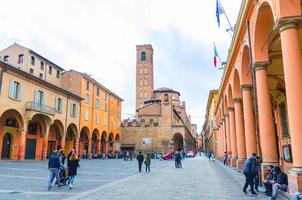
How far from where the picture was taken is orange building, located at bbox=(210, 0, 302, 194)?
7223mm

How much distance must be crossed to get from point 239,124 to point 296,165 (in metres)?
9.48

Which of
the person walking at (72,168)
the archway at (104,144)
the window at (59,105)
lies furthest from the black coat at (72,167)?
the archway at (104,144)

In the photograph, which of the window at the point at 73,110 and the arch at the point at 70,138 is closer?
the window at the point at 73,110

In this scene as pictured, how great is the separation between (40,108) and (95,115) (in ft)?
50.9

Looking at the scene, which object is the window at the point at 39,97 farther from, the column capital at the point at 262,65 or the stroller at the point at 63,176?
the column capital at the point at 262,65

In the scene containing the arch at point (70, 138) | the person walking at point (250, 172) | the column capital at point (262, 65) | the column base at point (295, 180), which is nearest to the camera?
the column base at point (295, 180)

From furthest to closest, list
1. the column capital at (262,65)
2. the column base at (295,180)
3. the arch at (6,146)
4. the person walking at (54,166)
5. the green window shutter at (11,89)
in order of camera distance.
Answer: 1. the arch at (6,146)
2. the green window shutter at (11,89)
3. the column capital at (262,65)
4. the person walking at (54,166)
5. the column base at (295,180)

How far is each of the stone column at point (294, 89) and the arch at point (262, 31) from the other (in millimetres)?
2166

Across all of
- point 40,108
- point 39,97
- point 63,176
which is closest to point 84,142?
point 39,97

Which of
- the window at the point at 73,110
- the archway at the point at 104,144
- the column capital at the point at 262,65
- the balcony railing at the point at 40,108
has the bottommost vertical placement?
the archway at the point at 104,144

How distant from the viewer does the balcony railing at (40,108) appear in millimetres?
28156

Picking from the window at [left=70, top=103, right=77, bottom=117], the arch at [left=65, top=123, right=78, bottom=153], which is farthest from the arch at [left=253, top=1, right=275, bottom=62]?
the arch at [left=65, top=123, right=78, bottom=153]

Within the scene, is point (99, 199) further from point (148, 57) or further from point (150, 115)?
point (148, 57)

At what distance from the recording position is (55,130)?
37344 millimetres
